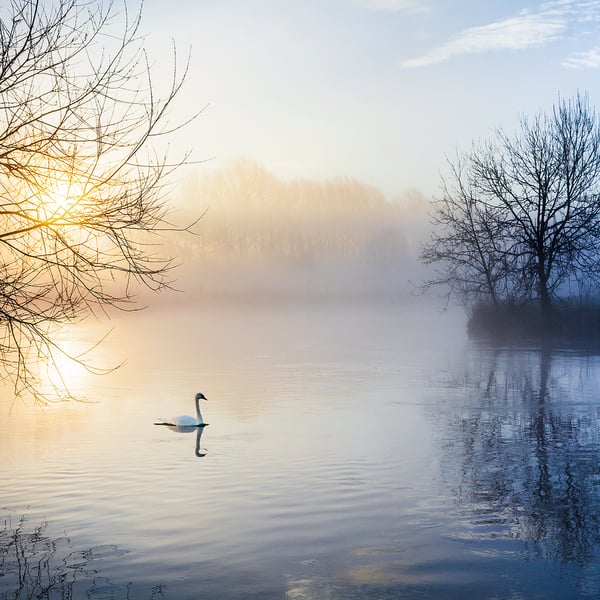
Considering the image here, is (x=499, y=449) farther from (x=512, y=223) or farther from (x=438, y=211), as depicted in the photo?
(x=438, y=211)

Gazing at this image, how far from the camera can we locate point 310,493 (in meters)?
12.2

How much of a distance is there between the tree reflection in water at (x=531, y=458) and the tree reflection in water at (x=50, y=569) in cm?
420

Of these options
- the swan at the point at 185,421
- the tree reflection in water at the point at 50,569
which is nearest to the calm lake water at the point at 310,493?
the tree reflection in water at the point at 50,569

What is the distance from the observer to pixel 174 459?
15.1 m

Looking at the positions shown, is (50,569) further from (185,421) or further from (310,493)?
(185,421)

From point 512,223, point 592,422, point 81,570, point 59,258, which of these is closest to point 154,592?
point 81,570

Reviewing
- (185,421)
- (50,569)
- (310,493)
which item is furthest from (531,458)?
(50,569)

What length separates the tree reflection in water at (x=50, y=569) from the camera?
8.39 meters

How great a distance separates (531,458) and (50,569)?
27.3 ft

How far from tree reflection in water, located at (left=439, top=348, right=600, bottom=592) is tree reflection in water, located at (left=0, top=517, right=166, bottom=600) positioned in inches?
165

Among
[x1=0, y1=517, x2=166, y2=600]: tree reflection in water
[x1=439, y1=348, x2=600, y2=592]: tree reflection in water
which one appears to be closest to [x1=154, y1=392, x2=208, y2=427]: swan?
[x1=439, y1=348, x2=600, y2=592]: tree reflection in water

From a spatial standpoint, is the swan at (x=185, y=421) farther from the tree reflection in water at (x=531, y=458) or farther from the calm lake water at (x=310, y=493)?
the tree reflection in water at (x=531, y=458)

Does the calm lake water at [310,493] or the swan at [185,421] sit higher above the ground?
the swan at [185,421]

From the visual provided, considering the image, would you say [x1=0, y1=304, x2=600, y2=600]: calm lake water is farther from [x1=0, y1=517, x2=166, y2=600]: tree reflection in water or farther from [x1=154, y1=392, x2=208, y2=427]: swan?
[x1=154, y1=392, x2=208, y2=427]: swan
